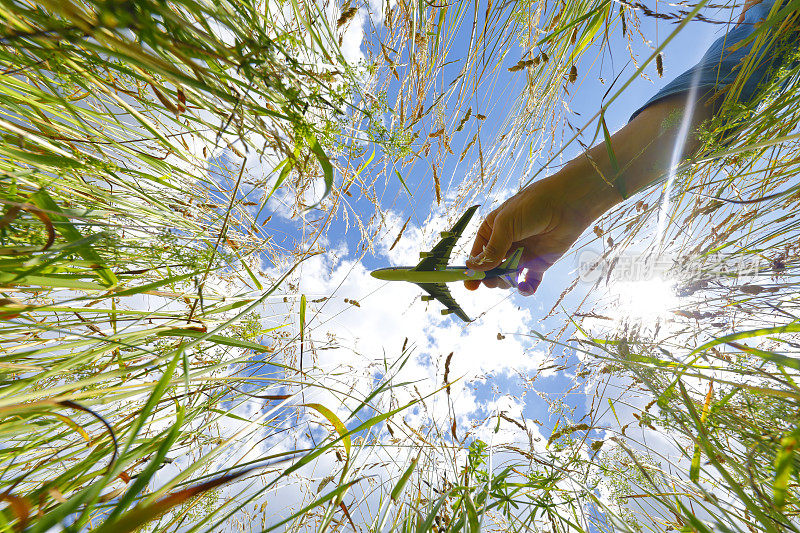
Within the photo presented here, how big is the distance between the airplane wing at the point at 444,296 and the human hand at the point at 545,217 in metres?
0.23

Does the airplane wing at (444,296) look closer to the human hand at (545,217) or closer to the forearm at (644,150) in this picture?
the human hand at (545,217)

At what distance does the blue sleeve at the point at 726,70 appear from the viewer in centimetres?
116

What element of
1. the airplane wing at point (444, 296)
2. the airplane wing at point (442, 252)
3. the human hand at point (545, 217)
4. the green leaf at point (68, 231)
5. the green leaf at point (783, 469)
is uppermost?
the human hand at point (545, 217)

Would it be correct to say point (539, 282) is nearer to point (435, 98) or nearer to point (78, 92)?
point (435, 98)

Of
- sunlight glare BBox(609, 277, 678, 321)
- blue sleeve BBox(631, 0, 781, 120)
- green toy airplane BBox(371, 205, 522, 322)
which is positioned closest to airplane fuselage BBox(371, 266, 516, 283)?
green toy airplane BBox(371, 205, 522, 322)

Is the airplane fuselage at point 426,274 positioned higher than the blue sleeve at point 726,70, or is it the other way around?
the blue sleeve at point 726,70

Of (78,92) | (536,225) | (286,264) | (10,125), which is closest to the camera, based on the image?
(10,125)

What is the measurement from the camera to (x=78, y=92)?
921 millimetres

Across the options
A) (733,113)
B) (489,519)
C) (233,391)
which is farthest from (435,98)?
(489,519)

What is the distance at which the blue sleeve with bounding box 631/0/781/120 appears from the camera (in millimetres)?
1155

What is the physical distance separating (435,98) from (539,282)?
1.54m

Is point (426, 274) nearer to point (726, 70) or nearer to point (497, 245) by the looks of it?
point (497, 245)

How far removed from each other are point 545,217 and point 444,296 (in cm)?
85

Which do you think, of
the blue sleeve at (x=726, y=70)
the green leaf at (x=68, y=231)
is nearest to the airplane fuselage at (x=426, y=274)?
the green leaf at (x=68, y=231)
